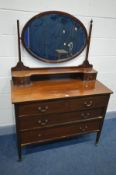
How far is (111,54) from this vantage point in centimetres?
204

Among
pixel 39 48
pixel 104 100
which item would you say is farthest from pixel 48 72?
pixel 104 100

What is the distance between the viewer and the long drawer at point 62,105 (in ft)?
4.70

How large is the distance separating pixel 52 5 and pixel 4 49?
643mm

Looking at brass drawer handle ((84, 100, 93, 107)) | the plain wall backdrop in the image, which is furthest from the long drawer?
the plain wall backdrop

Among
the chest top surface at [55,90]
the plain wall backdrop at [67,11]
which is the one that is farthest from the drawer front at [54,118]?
the plain wall backdrop at [67,11]

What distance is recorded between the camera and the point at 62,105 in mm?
1525

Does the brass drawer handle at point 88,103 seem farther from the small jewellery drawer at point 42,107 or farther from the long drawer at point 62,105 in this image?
the small jewellery drawer at point 42,107

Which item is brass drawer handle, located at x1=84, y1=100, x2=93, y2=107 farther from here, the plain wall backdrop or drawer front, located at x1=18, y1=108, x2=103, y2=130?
the plain wall backdrop

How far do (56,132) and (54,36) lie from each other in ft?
3.29

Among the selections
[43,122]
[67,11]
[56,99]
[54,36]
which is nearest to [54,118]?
[43,122]

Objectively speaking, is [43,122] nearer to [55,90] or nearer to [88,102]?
[55,90]

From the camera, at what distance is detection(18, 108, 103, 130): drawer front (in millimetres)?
1510

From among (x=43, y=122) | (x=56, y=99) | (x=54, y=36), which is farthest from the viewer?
(x=54, y=36)

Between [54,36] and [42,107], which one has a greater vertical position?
[54,36]
